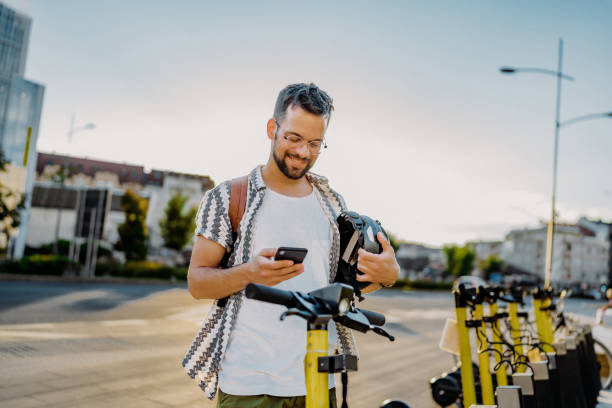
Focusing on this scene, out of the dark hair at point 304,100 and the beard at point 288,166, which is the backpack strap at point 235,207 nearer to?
the beard at point 288,166

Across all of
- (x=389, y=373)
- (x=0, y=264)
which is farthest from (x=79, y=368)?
(x=0, y=264)

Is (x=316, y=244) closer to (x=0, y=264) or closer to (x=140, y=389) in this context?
(x=140, y=389)

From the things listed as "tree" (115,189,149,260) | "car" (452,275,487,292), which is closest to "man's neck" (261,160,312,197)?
"car" (452,275,487,292)

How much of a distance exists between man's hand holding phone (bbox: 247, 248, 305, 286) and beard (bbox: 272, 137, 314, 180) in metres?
0.51

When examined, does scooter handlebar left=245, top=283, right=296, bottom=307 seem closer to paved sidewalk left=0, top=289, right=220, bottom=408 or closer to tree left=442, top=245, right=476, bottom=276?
paved sidewalk left=0, top=289, right=220, bottom=408

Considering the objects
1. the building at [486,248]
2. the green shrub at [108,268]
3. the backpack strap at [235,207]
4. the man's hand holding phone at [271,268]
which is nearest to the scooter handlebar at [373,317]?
the man's hand holding phone at [271,268]

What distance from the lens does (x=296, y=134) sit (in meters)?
1.83

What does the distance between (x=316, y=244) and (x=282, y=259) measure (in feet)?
2.12

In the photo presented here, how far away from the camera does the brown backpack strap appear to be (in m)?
1.88

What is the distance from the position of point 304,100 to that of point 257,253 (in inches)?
23.8

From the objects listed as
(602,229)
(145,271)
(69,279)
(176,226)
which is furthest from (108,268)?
(602,229)

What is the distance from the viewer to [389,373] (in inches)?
282

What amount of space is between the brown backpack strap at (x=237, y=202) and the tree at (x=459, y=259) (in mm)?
68804

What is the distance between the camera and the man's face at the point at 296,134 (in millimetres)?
1825
